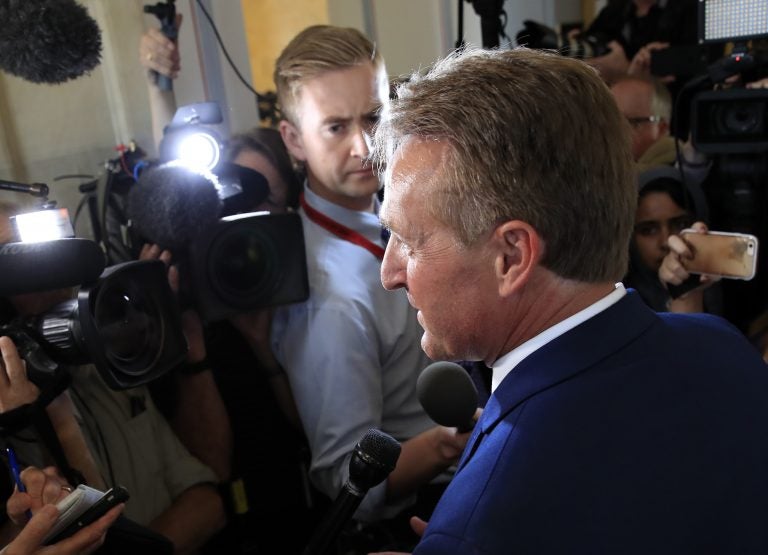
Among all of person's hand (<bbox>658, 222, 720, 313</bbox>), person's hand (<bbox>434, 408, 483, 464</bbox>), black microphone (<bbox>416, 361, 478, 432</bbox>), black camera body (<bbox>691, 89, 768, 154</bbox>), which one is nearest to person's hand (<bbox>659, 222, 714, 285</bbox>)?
person's hand (<bbox>658, 222, 720, 313</bbox>)

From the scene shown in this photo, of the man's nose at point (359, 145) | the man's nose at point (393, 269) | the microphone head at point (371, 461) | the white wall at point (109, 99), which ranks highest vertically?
the white wall at point (109, 99)

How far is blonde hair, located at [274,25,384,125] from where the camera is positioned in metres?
1.47

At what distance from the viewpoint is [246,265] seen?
1426 mm

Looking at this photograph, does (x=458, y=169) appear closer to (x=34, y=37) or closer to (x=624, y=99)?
(x=34, y=37)

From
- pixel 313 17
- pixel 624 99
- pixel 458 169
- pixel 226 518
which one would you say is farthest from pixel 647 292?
pixel 313 17

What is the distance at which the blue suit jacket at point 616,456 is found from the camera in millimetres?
639

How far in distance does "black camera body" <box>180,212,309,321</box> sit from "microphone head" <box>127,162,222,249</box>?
4 cm

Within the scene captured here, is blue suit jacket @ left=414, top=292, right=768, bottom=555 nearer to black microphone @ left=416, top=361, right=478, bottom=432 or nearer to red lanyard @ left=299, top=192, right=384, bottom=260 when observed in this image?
black microphone @ left=416, top=361, right=478, bottom=432

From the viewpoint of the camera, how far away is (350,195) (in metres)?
1.52

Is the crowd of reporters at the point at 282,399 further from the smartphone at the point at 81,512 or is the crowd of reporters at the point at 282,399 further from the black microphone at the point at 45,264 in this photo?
the black microphone at the point at 45,264

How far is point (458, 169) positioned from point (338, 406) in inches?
27.4

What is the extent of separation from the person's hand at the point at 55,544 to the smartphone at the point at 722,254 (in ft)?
4.70

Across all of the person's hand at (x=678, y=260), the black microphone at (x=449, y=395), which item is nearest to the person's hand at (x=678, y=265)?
the person's hand at (x=678, y=260)

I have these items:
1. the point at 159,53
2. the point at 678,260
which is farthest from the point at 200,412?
the point at 678,260
